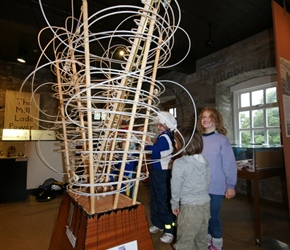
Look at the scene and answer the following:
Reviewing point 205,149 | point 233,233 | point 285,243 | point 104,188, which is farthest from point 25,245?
point 285,243

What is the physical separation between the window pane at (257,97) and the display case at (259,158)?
120cm

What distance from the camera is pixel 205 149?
4.63 feet

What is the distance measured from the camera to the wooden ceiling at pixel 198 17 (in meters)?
2.19

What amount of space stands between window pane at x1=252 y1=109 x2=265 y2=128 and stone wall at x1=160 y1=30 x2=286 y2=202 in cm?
37

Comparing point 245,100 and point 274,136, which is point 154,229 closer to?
point 274,136

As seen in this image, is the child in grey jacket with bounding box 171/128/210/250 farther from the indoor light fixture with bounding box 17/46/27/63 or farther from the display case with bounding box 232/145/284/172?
the indoor light fixture with bounding box 17/46/27/63

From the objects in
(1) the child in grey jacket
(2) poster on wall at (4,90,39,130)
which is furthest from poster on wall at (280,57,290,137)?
(2) poster on wall at (4,90,39,130)

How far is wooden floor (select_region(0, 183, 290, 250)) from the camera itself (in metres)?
1.60

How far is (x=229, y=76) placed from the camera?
3.10 m

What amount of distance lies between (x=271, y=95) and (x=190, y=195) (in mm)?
2604

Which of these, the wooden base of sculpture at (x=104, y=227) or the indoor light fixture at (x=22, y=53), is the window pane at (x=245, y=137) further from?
the indoor light fixture at (x=22, y=53)

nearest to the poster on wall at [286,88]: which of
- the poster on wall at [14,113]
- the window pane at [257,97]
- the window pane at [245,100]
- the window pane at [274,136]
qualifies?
the window pane at [274,136]

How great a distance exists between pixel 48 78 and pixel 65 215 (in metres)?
5.10

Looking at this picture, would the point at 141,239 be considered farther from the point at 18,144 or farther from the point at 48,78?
the point at 48,78
